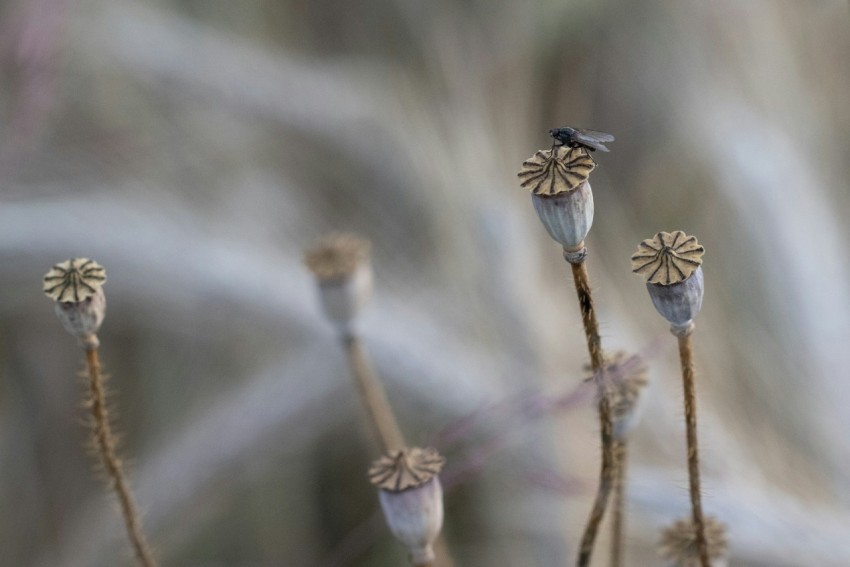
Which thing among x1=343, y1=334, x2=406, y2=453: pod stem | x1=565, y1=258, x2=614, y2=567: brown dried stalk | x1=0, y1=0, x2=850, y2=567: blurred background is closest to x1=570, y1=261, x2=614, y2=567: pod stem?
x1=565, y1=258, x2=614, y2=567: brown dried stalk

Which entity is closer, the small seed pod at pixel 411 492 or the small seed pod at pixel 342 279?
the small seed pod at pixel 411 492

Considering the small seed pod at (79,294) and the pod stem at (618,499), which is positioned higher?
the small seed pod at (79,294)

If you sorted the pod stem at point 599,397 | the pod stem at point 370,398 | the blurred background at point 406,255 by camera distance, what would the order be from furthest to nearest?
the blurred background at point 406,255 < the pod stem at point 370,398 < the pod stem at point 599,397

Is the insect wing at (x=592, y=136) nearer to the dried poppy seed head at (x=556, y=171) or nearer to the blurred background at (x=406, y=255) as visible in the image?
the dried poppy seed head at (x=556, y=171)

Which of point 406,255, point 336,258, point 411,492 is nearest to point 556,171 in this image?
point 411,492

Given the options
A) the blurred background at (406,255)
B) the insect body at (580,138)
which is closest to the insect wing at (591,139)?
the insect body at (580,138)

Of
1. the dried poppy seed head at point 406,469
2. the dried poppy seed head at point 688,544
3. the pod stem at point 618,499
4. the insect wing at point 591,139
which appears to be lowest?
the dried poppy seed head at point 688,544

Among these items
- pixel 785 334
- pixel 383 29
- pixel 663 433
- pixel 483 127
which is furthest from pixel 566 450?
pixel 383 29
